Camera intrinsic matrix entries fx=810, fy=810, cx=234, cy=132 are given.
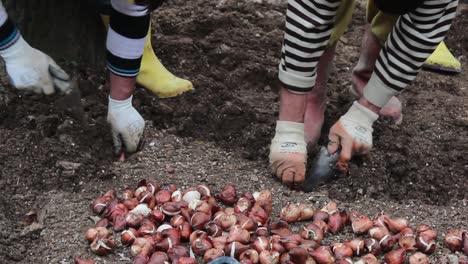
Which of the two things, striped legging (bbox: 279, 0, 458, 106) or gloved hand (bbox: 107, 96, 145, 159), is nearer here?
striped legging (bbox: 279, 0, 458, 106)

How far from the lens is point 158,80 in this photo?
2779 mm

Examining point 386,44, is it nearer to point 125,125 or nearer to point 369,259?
point 369,259

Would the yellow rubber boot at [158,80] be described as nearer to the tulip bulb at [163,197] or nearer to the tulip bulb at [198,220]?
the tulip bulb at [163,197]

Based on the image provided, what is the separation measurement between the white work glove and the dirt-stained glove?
0.71 meters

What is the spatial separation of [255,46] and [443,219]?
3.76 ft

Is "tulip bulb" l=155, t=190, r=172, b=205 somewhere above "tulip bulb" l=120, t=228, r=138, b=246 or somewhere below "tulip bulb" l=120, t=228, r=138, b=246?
below

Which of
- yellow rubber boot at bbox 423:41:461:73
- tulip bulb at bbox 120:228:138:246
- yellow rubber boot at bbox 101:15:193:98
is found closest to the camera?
tulip bulb at bbox 120:228:138:246

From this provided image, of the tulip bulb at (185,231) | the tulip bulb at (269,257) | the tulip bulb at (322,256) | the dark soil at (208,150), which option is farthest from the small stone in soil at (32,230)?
the tulip bulb at (322,256)

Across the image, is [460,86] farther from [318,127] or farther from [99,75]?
[99,75]

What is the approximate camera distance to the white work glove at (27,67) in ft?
7.69

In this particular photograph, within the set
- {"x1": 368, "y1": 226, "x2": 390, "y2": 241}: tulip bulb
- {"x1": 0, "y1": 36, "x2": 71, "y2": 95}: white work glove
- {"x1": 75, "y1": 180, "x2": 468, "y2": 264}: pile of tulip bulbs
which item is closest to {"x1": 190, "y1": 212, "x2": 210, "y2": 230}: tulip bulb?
{"x1": 75, "y1": 180, "x2": 468, "y2": 264}: pile of tulip bulbs

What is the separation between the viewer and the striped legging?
225 centimetres

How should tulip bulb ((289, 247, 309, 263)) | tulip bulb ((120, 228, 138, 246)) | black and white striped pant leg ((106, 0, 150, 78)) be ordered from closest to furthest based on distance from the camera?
1. tulip bulb ((289, 247, 309, 263))
2. tulip bulb ((120, 228, 138, 246))
3. black and white striped pant leg ((106, 0, 150, 78))

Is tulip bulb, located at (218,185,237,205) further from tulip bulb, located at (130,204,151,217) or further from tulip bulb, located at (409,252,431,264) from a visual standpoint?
tulip bulb, located at (409,252,431,264)
